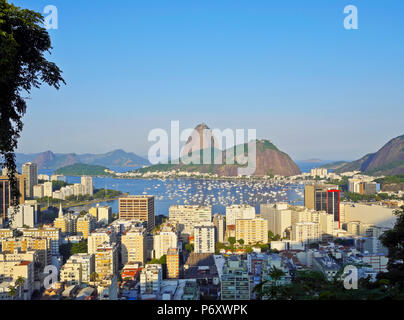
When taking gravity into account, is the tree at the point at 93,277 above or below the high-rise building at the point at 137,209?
below

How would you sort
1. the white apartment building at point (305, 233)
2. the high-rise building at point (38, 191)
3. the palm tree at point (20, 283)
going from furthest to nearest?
the high-rise building at point (38, 191)
the white apartment building at point (305, 233)
the palm tree at point (20, 283)

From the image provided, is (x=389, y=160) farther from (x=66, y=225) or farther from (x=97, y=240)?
(x=97, y=240)

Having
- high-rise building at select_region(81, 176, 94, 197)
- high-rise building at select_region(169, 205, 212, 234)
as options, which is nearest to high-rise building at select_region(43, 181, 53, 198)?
high-rise building at select_region(81, 176, 94, 197)

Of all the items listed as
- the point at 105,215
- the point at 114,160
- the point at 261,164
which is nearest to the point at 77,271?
the point at 105,215

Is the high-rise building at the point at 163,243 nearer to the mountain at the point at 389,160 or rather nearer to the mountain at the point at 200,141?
the mountain at the point at 389,160

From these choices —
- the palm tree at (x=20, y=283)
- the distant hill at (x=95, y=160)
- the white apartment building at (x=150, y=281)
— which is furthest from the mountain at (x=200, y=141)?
the palm tree at (x=20, y=283)

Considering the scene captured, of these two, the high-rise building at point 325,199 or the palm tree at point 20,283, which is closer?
the palm tree at point 20,283
